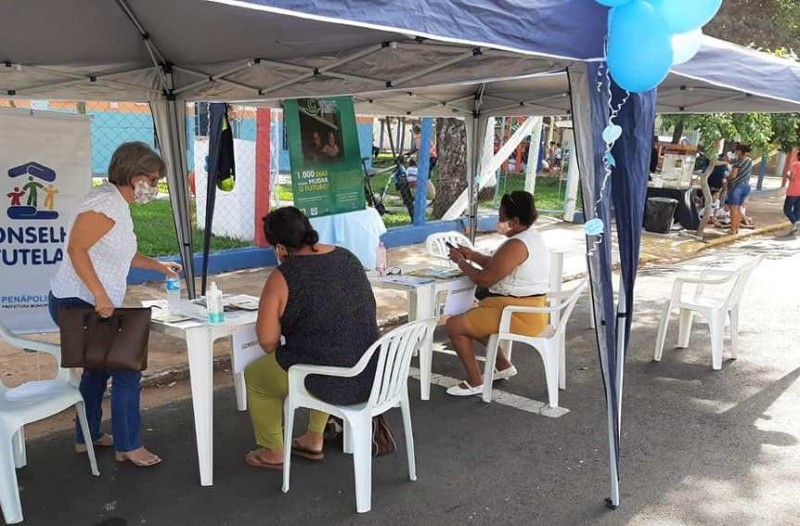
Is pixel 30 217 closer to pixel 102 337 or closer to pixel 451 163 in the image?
pixel 102 337

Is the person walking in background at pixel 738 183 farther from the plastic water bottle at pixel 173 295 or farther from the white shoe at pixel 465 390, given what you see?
the plastic water bottle at pixel 173 295

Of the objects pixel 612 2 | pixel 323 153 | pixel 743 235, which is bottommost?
pixel 743 235

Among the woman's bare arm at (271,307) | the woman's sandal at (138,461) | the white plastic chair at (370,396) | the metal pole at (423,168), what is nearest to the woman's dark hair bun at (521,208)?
the white plastic chair at (370,396)

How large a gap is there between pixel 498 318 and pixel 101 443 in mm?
2467

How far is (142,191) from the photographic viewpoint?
3.36 metres

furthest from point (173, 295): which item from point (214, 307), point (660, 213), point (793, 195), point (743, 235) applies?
point (793, 195)

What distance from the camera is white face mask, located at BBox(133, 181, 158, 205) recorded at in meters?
3.34

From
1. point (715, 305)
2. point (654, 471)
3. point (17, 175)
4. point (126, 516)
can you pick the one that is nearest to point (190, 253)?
point (17, 175)

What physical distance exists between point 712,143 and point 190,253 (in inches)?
343

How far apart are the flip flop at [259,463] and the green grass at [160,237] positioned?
4716 millimetres

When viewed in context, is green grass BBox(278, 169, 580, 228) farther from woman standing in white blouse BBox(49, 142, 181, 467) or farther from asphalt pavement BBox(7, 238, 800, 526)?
woman standing in white blouse BBox(49, 142, 181, 467)

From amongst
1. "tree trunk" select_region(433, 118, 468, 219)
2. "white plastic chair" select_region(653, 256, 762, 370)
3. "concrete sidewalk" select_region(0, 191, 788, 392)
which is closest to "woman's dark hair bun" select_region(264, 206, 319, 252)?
"concrete sidewalk" select_region(0, 191, 788, 392)

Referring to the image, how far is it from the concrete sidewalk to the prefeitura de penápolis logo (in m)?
0.75

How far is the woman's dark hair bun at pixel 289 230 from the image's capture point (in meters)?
3.13
